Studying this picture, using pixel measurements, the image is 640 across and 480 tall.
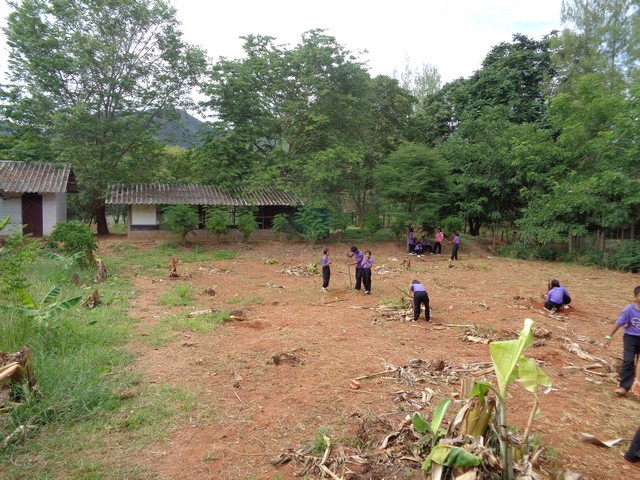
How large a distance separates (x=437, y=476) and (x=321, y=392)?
7.89 feet

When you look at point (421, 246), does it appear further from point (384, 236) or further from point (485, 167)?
point (485, 167)

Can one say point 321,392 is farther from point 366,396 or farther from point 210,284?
point 210,284

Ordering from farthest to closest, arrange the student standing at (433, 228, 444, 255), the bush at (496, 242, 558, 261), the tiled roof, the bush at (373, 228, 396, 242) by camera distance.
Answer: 1. the bush at (373, 228, 396, 242)
2. the tiled roof
3. the student standing at (433, 228, 444, 255)
4. the bush at (496, 242, 558, 261)

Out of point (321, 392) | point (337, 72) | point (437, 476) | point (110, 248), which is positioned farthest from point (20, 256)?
point (337, 72)

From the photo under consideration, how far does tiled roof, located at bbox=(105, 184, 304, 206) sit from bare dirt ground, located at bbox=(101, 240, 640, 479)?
848cm

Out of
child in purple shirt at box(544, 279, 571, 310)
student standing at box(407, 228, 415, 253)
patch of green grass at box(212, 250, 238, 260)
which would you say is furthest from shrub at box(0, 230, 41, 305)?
student standing at box(407, 228, 415, 253)

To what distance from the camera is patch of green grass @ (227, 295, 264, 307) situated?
33.4ft

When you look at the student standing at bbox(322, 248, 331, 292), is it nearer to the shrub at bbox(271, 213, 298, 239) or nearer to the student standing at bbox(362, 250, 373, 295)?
the student standing at bbox(362, 250, 373, 295)

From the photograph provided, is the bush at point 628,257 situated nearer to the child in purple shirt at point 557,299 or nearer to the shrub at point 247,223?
the child in purple shirt at point 557,299

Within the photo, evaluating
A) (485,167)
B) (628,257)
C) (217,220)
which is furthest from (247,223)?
(628,257)

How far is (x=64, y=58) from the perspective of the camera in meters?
19.2

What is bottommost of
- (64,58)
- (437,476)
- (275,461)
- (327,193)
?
(275,461)

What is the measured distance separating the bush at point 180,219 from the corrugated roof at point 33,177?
5152 mm

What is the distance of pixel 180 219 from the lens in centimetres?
1927
